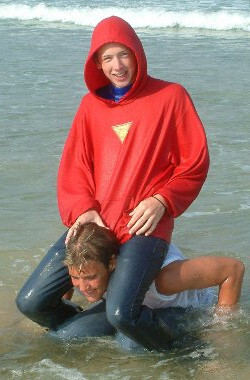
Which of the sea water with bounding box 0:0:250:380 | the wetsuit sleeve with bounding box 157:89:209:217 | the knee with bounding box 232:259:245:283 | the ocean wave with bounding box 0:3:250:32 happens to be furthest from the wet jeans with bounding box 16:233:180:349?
the ocean wave with bounding box 0:3:250:32

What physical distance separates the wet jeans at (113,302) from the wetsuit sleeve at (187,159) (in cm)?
27

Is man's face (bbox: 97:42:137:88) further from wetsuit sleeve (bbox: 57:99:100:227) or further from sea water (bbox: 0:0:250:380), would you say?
sea water (bbox: 0:0:250:380)

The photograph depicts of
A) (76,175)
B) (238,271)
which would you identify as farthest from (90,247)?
(238,271)

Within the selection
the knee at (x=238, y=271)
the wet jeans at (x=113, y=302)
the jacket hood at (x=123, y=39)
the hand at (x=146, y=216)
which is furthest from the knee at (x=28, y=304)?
the jacket hood at (x=123, y=39)

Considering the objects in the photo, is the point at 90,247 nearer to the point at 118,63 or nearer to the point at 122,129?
the point at 122,129

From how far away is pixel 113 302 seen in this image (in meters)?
4.25

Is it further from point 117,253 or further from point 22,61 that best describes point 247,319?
point 22,61

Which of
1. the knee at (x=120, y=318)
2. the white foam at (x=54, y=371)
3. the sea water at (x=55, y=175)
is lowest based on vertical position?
the sea water at (x=55, y=175)

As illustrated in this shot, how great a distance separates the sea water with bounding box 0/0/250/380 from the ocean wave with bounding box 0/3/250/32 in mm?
1530

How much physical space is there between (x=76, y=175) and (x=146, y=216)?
2.01ft

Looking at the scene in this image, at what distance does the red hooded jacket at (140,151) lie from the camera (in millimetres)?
4488

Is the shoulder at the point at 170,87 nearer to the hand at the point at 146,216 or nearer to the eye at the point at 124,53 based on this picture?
the eye at the point at 124,53

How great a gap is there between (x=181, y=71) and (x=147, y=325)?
28.1ft

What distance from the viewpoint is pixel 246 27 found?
20156 mm
